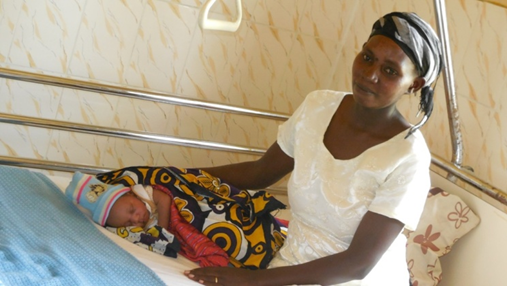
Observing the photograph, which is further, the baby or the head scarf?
the baby

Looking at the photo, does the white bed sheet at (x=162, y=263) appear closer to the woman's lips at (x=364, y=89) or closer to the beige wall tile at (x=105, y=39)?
the woman's lips at (x=364, y=89)

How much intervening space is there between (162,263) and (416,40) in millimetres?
907

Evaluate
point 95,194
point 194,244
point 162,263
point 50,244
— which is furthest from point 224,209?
point 50,244

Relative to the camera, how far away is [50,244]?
168 cm

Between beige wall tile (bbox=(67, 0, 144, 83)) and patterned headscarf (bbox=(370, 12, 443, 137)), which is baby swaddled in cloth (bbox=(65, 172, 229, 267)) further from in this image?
beige wall tile (bbox=(67, 0, 144, 83))

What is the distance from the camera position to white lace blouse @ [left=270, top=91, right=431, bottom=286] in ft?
5.68

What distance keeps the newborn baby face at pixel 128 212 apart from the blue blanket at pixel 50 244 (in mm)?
73

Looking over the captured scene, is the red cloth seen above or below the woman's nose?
below

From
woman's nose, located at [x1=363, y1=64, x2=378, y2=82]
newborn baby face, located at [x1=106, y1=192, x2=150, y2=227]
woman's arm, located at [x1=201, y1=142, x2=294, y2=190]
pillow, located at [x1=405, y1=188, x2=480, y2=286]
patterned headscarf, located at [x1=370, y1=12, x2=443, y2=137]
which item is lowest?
pillow, located at [x1=405, y1=188, x2=480, y2=286]

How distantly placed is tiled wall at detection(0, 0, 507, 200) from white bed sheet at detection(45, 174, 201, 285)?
1.24 metres

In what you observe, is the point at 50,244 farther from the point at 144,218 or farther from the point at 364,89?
the point at 364,89

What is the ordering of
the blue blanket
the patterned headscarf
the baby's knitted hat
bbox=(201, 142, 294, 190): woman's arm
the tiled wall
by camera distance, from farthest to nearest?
1. the tiled wall
2. bbox=(201, 142, 294, 190): woman's arm
3. the baby's knitted hat
4. the patterned headscarf
5. the blue blanket

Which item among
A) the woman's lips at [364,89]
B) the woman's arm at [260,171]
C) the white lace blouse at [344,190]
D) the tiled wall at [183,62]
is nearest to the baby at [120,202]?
the woman's arm at [260,171]

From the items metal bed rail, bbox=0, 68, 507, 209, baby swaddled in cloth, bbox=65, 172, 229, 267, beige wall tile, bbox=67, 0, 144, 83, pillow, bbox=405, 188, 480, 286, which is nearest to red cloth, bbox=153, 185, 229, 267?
baby swaddled in cloth, bbox=65, 172, 229, 267
